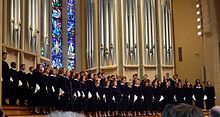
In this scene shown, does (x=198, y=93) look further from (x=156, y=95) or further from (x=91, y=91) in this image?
(x=91, y=91)

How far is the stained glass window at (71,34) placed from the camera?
42.3 feet

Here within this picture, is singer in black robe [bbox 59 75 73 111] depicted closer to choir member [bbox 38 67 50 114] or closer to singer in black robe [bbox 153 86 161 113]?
choir member [bbox 38 67 50 114]

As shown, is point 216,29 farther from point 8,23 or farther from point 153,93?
point 8,23

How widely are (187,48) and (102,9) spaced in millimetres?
3550

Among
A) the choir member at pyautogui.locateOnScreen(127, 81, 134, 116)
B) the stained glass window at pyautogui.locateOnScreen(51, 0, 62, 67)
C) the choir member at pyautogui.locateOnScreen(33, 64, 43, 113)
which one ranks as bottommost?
the choir member at pyautogui.locateOnScreen(127, 81, 134, 116)

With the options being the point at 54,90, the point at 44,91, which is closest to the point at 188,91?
the point at 54,90

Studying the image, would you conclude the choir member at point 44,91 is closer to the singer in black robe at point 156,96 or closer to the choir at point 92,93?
the choir at point 92,93

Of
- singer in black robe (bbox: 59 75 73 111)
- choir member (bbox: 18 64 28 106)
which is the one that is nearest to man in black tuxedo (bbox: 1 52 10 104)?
choir member (bbox: 18 64 28 106)

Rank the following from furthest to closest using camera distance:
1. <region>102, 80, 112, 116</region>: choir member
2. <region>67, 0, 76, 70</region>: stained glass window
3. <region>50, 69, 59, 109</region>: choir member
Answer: <region>67, 0, 76, 70</region>: stained glass window
<region>102, 80, 112, 116</region>: choir member
<region>50, 69, 59, 109</region>: choir member

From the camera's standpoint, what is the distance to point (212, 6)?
12.8 metres

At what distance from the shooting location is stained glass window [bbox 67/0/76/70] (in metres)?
12.9

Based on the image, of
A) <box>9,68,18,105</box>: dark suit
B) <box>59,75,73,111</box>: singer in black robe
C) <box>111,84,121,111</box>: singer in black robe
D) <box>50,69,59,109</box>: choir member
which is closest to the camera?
<box>9,68,18,105</box>: dark suit

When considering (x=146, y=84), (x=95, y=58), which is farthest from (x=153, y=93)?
(x=95, y=58)

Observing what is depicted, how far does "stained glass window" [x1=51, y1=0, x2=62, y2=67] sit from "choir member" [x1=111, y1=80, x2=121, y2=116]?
3256 millimetres
